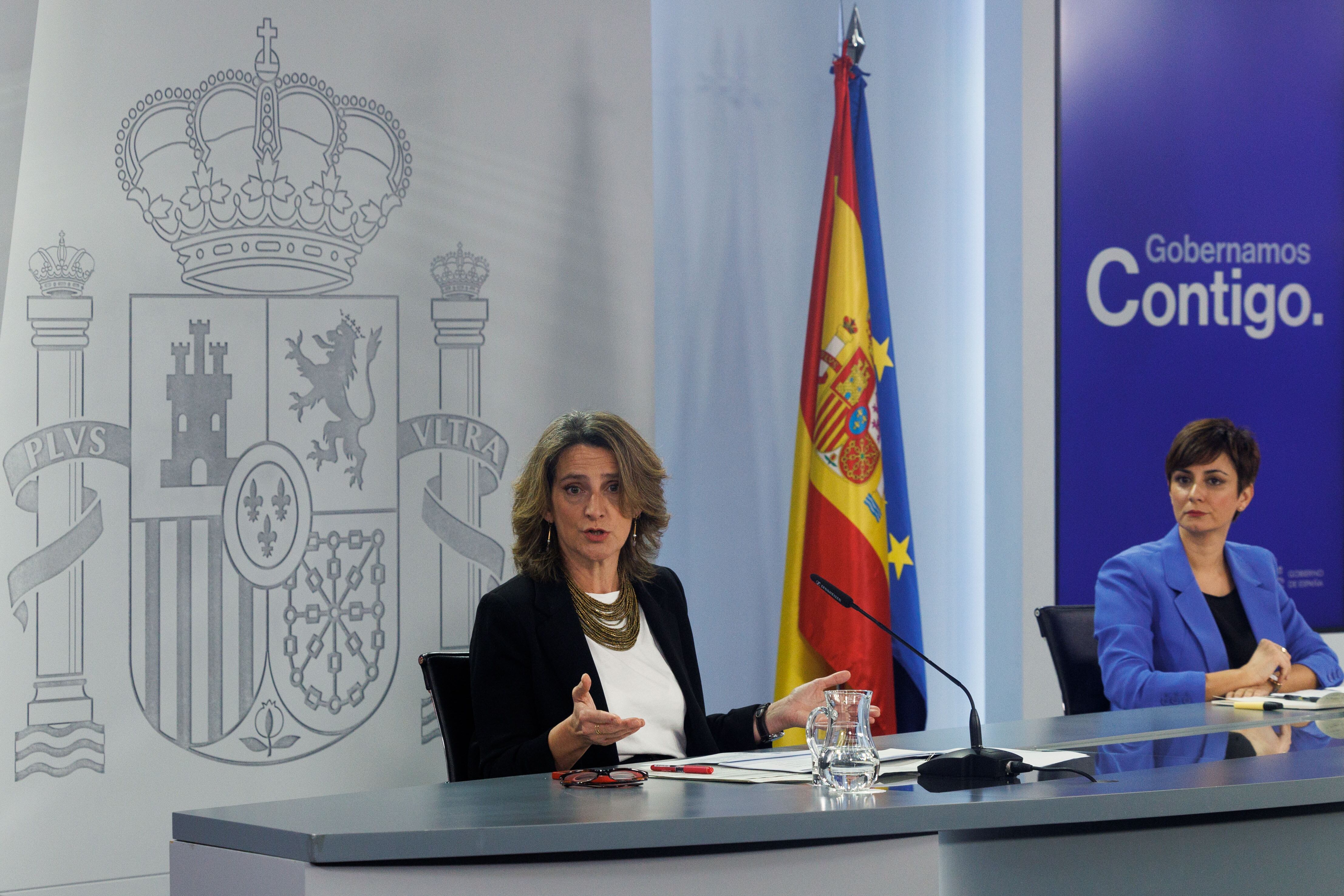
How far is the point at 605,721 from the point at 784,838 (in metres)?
0.45

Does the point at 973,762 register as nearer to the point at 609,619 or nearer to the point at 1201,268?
the point at 609,619

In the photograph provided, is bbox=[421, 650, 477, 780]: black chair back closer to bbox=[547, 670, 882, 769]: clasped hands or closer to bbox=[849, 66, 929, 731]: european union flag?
bbox=[547, 670, 882, 769]: clasped hands

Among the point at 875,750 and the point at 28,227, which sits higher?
the point at 28,227

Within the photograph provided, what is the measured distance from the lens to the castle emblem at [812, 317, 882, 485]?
381cm

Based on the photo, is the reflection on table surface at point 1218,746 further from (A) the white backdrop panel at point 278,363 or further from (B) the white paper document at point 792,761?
(A) the white backdrop panel at point 278,363

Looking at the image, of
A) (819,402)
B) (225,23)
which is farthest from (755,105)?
(225,23)

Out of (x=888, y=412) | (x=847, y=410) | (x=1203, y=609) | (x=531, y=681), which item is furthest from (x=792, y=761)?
(x=888, y=412)

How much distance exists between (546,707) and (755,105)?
2.47 metres

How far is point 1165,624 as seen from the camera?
3090mm

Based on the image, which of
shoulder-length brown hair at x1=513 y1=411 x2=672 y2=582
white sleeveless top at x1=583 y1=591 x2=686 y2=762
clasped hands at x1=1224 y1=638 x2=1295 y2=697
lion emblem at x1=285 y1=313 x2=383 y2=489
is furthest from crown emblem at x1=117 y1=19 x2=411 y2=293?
clasped hands at x1=1224 y1=638 x2=1295 y2=697

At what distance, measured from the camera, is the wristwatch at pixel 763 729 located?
237 centimetres

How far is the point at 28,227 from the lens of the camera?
309 centimetres

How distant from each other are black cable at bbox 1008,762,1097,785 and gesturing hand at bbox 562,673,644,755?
0.50m

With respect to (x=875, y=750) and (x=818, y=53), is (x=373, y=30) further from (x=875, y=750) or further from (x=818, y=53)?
(x=875, y=750)
